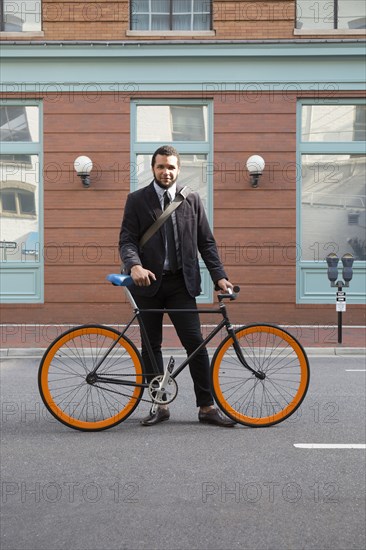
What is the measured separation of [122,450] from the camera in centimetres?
468

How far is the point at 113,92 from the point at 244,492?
10597mm

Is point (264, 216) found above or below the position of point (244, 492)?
above

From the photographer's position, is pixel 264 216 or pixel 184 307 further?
pixel 264 216

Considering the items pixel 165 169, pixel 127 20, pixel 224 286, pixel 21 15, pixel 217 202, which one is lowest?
pixel 224 286

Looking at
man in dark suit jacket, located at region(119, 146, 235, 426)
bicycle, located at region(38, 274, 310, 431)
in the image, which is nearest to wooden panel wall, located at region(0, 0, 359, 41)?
man in dark suit jacket, located at region(119, 146, 235, 426)

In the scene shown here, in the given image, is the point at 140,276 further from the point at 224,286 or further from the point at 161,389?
the point at 161,389

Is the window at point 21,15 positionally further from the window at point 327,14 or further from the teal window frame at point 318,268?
the teal window frame at point 318,268

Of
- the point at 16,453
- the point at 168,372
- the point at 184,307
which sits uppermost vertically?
the point at 184,307

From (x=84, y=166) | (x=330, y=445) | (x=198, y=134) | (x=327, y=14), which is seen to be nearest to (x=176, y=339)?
(x=84, y=166)

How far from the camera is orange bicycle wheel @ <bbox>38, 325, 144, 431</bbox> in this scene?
4898 mm

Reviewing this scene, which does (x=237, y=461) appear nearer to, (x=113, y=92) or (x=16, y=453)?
(x=16, y=453)

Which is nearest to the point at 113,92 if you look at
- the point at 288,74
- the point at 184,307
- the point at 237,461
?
the point at 288,74

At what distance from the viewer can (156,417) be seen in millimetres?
5332

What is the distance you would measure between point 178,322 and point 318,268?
8682mm
